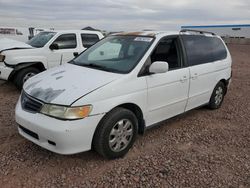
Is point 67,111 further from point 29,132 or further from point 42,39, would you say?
point 42,39

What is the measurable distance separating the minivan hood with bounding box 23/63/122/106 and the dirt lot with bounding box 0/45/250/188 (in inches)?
34.0

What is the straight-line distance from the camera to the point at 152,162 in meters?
3.53


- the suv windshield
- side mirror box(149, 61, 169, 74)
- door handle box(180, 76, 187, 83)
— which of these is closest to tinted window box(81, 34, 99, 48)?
the suv windshield

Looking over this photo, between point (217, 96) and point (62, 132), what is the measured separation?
3.78 m

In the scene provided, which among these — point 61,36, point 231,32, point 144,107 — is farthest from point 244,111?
point 231,32

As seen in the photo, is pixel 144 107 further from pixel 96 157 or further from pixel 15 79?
pixel 15 79

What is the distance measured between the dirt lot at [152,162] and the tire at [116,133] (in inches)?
6.2

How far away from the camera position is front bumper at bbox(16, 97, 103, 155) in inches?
119

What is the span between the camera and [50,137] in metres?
3.05

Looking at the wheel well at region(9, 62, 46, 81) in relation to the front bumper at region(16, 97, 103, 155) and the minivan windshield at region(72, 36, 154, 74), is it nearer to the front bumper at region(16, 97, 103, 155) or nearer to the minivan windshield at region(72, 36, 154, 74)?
the minivan windshield at region(72, 36, 154, 74)

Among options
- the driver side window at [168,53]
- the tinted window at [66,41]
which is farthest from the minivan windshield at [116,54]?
the tinted window at [66,41]

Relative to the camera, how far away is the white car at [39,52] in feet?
21.9

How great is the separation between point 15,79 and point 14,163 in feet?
12.8

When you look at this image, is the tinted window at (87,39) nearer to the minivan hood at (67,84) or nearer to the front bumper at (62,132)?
the minivan hood at (67,84)
